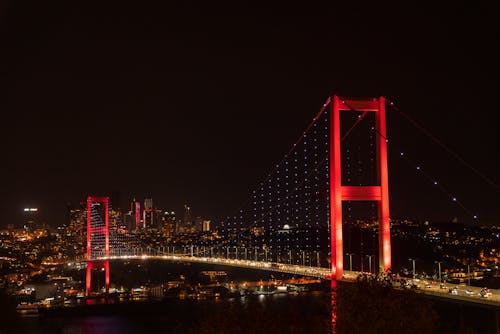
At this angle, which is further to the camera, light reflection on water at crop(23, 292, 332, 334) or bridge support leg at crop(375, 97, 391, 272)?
light reflection on water at crop(23, 292, 332, 334)

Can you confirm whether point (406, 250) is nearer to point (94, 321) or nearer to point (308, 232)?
point (308, 232)

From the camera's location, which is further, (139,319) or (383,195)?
(139,319)

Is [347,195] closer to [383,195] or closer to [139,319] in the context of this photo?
→ [383,195]

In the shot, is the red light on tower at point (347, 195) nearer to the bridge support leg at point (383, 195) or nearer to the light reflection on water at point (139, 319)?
the bridge support leg at point (383, 195)

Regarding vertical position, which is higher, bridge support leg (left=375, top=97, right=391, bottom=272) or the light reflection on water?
bridge support leg (left=375, top=97, right=391, bottom=272)

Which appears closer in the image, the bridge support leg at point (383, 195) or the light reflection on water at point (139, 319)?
the bridge support leg at point (383, 195)

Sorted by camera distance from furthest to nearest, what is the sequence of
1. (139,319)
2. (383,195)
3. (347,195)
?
(139,319), (347,195), (383,195)

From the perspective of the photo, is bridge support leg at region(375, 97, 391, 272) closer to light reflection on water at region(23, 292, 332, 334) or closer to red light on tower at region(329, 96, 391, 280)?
red light on tower at region(329, 96, 391, 280)

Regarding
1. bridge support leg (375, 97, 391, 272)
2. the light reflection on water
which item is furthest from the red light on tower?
the light reflection on water

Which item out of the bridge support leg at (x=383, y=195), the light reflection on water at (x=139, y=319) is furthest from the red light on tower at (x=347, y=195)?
the light reflection on water at (x=139, y=319)

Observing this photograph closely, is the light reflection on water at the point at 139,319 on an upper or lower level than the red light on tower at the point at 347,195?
lower

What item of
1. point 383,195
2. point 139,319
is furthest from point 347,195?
point 139,319
